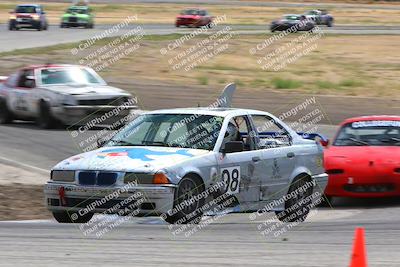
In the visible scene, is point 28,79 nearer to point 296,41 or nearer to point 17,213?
point 17,213

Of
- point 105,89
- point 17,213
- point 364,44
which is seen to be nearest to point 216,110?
point 17,213

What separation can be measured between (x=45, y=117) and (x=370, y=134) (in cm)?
846

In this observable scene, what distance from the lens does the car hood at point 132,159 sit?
1026 cm

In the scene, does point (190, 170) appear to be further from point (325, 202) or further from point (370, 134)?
point (370, 134)

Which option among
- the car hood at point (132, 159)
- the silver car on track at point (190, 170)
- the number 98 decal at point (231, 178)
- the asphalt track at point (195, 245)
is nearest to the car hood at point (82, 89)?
the silver car on track at point (190, 170)

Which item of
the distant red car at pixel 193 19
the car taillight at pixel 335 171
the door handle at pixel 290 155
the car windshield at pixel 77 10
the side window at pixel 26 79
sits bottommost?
the distant red car at pixel 193 19

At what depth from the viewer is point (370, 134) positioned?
14.7 m

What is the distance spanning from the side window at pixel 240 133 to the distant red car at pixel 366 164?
2.27 metres

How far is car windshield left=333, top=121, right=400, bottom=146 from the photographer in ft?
47.4

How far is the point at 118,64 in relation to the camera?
3572 centimetres

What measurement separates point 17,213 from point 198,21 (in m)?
50.3

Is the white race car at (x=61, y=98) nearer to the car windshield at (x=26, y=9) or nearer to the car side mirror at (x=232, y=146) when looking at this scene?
the car side mirror at (x=232, y=146)

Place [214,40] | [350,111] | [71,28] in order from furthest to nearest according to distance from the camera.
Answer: [71,28] → [214,40] → [350,111]

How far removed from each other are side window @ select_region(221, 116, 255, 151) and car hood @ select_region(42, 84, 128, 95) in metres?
9.55
